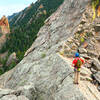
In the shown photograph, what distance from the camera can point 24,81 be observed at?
16125 mm

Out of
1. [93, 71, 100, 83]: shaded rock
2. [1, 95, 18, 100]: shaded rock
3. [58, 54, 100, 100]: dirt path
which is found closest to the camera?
[58, 54, 100, 100]: dirt path

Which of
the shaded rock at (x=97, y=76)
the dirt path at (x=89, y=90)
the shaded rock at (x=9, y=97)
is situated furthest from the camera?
the shaded rock at (x=9, y=97)

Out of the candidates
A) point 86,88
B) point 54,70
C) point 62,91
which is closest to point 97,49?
point 54,70

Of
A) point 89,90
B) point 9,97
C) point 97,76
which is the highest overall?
point 97,76

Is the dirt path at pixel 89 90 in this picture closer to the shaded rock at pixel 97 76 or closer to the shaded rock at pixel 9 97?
the shaded rock at pixel 97 76

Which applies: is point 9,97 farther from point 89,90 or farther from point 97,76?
point 97,76

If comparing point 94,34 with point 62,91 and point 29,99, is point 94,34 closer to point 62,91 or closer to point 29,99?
point 62,91

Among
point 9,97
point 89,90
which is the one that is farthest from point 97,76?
point 9,97

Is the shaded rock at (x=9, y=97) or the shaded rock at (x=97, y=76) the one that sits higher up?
the shaded rock at (x=97, y=76)

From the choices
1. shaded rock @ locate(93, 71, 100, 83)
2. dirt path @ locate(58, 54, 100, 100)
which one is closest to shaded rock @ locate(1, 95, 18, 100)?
dirt path @ locate(58, 54, 100, 100)

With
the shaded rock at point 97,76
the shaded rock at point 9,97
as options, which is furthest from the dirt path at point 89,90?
the shaded rock at point 9,97

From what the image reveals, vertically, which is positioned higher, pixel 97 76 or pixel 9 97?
pixel 97 76

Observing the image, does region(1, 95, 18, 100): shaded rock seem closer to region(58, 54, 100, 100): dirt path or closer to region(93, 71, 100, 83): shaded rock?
region(58, 54, 100, 100): dirt path

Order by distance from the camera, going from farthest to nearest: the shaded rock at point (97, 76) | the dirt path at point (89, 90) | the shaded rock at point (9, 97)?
the shaded rock at point (9, 97)
the shaded rock at point (97, 76)
the dirt path at point (89, 90)
